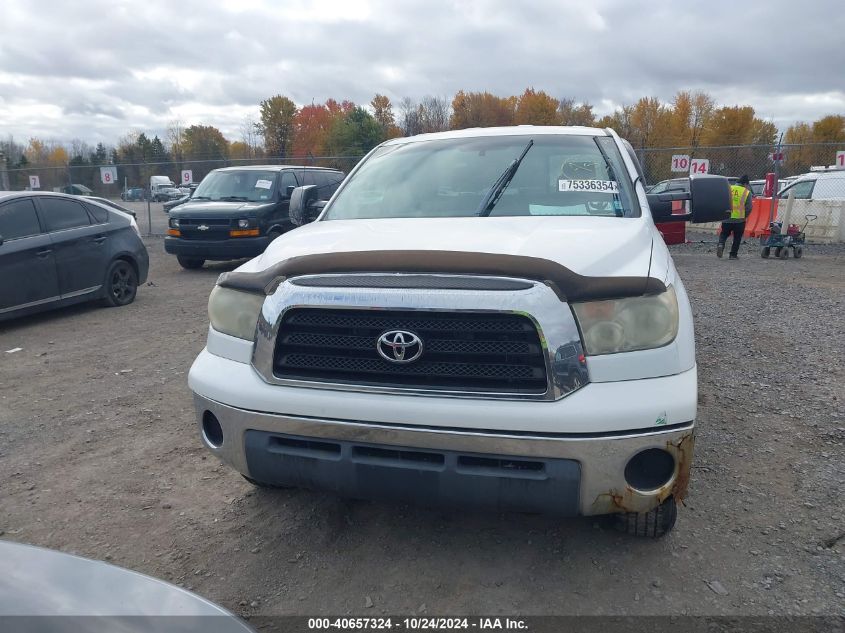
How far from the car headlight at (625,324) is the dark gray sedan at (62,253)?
6978mm

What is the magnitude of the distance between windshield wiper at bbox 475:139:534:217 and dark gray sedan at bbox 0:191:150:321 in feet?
19.4

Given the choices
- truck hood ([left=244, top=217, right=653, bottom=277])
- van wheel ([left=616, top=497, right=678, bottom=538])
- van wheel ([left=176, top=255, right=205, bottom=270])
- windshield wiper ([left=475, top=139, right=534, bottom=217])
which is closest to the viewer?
truck hood ([left=244, top=217, right=653, bottom=277])

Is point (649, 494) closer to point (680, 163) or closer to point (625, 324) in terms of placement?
point (625, 324)

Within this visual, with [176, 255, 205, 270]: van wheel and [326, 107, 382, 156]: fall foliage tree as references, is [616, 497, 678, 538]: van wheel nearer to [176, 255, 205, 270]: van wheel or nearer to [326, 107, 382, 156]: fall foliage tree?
[176, 255, 205, 270]: van wheel

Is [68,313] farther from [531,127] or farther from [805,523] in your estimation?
[805,523]

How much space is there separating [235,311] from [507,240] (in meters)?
1.20

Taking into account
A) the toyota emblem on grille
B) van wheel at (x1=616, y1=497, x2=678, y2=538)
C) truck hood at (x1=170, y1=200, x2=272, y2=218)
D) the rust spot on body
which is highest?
the toyota emblem on grille

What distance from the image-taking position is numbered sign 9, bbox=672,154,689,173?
1994cm

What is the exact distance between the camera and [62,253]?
7.77 m

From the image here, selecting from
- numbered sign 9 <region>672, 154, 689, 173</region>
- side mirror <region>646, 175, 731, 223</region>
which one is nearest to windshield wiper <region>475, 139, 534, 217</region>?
side mirror <region>646, 175, 731, 223</region>

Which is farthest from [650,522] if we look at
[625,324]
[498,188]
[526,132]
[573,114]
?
[573,114]

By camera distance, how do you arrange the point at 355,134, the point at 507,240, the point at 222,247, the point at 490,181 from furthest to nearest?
the point at 355,134, the point at 222,247, the point at 490,181, the point at 507,240

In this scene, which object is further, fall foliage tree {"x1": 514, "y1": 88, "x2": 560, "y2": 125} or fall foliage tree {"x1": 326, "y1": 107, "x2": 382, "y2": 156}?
fall foliage tree {"x1": 514, "y1": 88, "x2": 560, "y2": 125}

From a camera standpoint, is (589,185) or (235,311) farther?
(589,185)
